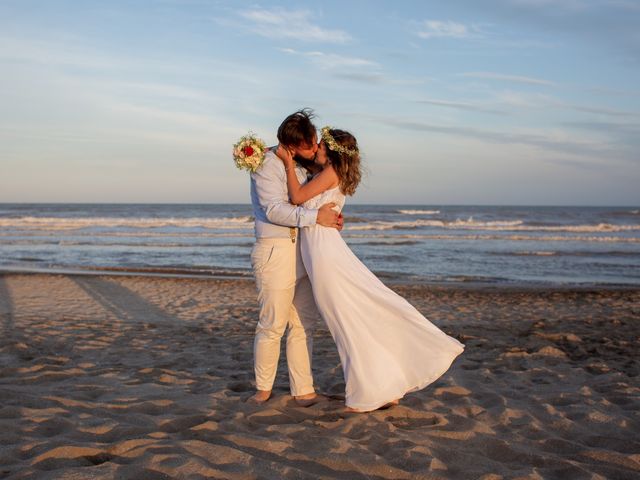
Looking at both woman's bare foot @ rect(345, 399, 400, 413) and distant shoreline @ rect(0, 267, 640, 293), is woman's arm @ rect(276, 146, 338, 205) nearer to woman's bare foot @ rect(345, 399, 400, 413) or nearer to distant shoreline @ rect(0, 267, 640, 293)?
woman's bare foot @ rect(345, 399, 400, 413)

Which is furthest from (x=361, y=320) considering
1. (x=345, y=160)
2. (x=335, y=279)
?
(x=345, y=160)

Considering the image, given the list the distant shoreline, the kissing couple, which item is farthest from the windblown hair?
the distant shoreline

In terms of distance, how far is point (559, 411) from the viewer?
452 cm

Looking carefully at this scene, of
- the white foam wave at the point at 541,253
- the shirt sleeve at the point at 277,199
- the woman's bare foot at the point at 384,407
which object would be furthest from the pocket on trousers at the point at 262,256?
the white foam wave at the point at 541,253

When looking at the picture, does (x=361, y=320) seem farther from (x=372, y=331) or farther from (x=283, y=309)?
(x=283, y=309)

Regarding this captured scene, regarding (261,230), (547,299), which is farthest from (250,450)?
(547,299)

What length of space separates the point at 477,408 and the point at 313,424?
4.10ft

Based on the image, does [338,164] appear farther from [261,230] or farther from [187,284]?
[187,284]

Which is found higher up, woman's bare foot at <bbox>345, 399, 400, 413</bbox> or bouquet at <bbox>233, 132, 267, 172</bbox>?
bouquet at <bbox>233, 132, 267, 172</bbox>

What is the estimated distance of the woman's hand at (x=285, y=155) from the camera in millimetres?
4430

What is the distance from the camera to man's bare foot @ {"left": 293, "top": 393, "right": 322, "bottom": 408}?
15.2ft

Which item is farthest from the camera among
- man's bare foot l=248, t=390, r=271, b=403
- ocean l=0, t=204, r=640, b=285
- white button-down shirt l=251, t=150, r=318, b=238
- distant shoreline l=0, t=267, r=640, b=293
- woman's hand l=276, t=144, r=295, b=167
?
ocean l=0, t=204, r=640, b=285

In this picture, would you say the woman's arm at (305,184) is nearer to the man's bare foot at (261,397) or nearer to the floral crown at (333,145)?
the floral crown at (333,145)

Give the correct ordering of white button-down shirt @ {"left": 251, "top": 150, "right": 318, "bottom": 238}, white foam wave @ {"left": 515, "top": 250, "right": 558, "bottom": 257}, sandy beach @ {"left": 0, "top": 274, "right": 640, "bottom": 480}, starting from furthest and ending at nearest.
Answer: white foam wave @ {"left": 515, "top": 250, "right": 558, "bottom": 257} < white button-down shirt @ {"left": 251, "top": 150, "right": 318, "bottom": 238} < sandy beach @ {"left": 0, "top": 274, "right": 640, "bottom": 480}
